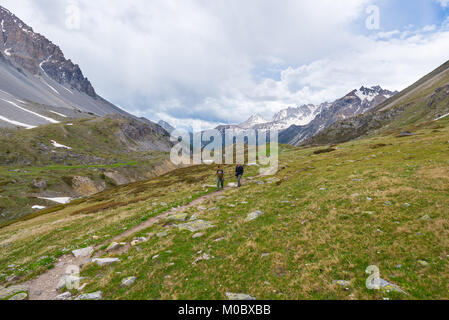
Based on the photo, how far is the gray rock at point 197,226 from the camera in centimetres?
1811

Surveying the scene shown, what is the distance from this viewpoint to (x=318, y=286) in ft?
29.9

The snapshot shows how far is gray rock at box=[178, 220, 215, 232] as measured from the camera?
18.1 m

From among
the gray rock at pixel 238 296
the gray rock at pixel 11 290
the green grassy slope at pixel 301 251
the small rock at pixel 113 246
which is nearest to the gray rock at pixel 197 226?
the green grassy slope at pixel 301 251

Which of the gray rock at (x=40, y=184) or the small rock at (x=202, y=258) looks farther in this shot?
the gray rock at (x=40, y=184)

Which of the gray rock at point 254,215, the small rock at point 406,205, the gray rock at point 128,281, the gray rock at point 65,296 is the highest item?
the small rock at point 406,205

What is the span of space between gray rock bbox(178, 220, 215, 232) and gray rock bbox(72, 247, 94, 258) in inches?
302

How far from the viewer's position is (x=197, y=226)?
18578 millimetres

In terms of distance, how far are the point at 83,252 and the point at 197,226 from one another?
9.90 meters

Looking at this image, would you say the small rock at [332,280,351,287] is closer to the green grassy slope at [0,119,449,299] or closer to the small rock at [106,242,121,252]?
the green grassy slope at [0,119,449,299]

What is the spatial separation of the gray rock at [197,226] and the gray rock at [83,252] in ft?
25.1

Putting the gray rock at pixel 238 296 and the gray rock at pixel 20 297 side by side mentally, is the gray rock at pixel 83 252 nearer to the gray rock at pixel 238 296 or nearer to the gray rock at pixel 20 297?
the gray rock at pixel 20 297

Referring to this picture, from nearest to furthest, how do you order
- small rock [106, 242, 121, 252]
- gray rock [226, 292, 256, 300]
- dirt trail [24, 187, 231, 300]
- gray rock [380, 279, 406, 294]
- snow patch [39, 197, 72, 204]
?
gray rock [380, 279, 406, 294], gray rock [226, 292, 256, 300], dirt trail [24, 187, 231, 300], small rock [106, 242, 121, 252], snow patch [39, 197, 72, 204]

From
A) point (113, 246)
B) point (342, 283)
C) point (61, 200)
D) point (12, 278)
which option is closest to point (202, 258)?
point (342, 283)

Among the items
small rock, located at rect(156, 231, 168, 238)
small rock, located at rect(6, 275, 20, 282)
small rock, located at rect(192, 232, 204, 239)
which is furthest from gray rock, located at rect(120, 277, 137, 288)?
small rock, located at rect(6, 275, 20, 282)
